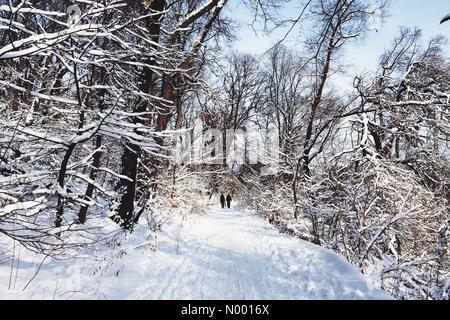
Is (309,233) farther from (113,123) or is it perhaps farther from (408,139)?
(113,123)

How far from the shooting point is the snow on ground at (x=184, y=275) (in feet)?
15.1

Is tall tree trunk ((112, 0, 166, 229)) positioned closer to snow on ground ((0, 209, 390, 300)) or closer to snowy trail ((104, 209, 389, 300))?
snow on ground ((0, 209, 390, 300))

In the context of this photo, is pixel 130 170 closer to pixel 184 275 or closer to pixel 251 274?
pixel 184 275

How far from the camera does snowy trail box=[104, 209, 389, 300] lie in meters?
5.00

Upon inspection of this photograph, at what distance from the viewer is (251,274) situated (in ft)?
20.7

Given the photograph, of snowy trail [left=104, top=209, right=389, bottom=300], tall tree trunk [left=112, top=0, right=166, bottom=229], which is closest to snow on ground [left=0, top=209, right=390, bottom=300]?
snowy trail [left=104, top=209, right=389, bottom=300]

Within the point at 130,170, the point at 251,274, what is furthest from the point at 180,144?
the point at 251,274

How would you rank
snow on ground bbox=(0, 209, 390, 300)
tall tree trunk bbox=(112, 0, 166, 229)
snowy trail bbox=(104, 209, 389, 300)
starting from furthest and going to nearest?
tall tree trunk bbox=(112, 0, 166, 229)
snowy trail bbox=(104, 209, 389, 300)
snow on ground bbox=(0, 209, 390, 300)

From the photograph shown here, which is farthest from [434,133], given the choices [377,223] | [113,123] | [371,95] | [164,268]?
[113,123]

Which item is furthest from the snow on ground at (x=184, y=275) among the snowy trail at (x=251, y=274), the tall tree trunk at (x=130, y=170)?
the tall tree trunk at (x=130, y=170)

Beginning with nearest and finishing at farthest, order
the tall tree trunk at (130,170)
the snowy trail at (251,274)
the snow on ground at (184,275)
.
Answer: the snow on ground at (184,275) < the snowy trail at (251,274) < the tall tree trunk at (130,170)

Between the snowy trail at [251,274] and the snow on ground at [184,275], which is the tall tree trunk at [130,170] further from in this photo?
the snowy trail at [251,274]


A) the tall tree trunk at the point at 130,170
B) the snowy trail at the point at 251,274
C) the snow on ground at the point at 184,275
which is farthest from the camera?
the tall tree trunk at the point at 130,170

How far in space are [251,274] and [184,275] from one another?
128 centimetres
